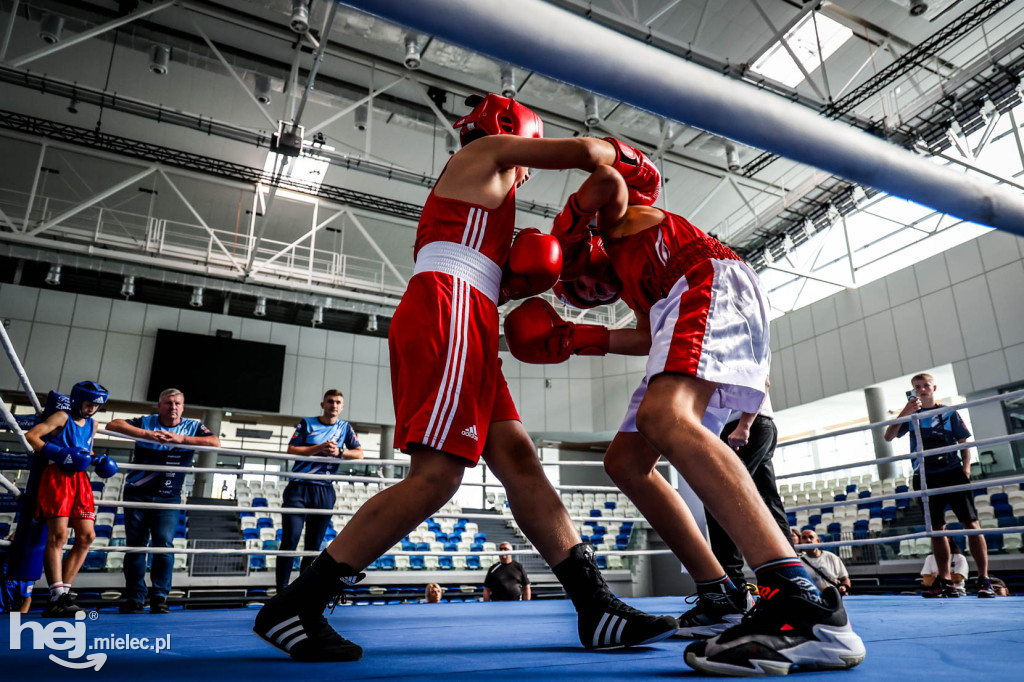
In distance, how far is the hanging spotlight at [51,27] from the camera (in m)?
7.79

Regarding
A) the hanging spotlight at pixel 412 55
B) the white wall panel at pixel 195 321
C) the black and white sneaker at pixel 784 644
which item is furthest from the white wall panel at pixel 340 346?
the black and white sneaker at pixel 784 644

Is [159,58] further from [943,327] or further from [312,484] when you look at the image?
[943,327]

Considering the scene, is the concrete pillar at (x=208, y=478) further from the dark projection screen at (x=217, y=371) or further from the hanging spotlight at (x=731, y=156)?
the hanging spotlight at (x=731, y=156)

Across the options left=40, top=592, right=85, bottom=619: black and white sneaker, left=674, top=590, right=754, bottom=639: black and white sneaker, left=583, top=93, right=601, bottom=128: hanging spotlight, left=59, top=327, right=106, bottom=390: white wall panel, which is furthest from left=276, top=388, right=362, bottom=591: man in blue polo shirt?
left=59, top=327, right=106, bottom=390: white wall panel

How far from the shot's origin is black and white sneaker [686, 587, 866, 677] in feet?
3.45

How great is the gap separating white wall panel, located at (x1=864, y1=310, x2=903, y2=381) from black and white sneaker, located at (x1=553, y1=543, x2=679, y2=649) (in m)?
10.9

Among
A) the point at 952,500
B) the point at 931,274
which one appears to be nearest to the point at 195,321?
the point at 952,500

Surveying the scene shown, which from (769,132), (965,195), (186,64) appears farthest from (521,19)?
(186,64)

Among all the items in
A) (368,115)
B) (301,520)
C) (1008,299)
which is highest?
(368,115)

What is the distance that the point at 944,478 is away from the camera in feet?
13.5

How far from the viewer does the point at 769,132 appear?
23.6 inches

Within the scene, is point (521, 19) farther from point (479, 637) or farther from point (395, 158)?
point (395, 158)

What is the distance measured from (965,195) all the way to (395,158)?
11.0 m

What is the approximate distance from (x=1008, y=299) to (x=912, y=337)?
1426 mm
